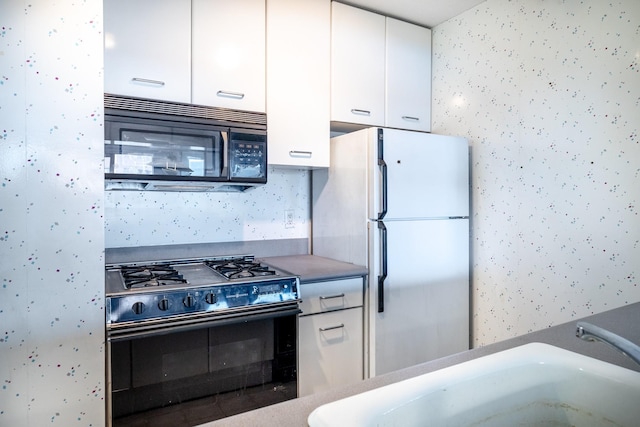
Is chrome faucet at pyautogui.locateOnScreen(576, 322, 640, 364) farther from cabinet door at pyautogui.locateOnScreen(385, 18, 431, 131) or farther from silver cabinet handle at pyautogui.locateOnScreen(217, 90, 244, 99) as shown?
cabinet door at pyautogui.locateOnScreen(385, 18, 431, 131)

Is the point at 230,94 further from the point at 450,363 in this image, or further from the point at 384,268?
the point at 450,363

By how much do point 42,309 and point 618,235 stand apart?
Result: 94.8 inches

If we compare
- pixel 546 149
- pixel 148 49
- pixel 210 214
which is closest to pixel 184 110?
pixel 148 49

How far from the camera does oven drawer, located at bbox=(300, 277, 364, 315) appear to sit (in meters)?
2.02

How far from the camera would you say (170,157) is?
1872 millimetres

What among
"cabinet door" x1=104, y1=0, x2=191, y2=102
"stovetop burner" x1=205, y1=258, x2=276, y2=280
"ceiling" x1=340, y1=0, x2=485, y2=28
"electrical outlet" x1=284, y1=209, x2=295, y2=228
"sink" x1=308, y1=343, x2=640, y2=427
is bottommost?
"sink" x1=308, y1=343, x2=640, y2=427

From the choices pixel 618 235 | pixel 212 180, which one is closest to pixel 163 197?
pixel 212 180

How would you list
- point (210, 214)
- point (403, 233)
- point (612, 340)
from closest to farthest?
1. point (612, 340)
2. point (403, 233)
3. point (210, 214)

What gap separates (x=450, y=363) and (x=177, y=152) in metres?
1.51

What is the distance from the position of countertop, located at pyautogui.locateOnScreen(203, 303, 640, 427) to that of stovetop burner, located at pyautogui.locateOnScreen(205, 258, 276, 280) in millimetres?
1103

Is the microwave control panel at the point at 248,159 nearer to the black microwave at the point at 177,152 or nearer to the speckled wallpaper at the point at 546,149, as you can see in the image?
the black microwave at the point at 177,152

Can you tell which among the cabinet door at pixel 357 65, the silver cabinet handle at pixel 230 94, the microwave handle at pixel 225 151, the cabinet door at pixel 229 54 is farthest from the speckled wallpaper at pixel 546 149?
the microwave handle at pixel 225 151

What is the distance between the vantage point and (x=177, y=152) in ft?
6.19

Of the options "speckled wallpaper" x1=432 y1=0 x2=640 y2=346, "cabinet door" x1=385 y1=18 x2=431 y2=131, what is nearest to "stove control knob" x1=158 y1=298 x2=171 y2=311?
"cabinet door" x1=385 y1=18 x2=431 y2=131
